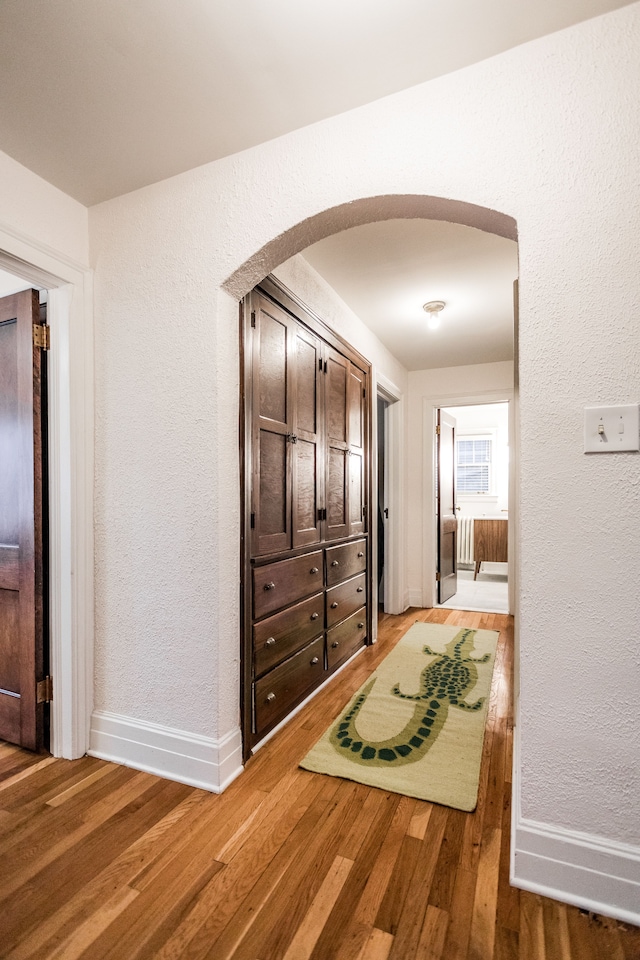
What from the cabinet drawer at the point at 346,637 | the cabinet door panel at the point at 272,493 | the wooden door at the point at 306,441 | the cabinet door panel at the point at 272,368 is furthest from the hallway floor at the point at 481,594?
the cabinet door panel at the point at 272,368

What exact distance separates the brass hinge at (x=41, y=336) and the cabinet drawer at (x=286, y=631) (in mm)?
1492

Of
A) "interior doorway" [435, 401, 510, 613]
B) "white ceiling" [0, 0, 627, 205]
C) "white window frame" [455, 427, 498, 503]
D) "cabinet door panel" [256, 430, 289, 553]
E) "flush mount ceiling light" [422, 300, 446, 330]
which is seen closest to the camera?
"white ceiling" [0, 0, 627, 205]

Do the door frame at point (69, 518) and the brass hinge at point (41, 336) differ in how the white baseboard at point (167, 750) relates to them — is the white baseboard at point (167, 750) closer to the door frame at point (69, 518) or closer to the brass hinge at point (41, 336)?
the door frame at point (69, 518)

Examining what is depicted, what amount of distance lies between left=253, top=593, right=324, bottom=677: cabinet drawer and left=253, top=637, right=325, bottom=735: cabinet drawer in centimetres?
5

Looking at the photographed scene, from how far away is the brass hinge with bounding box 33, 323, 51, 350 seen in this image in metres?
1.94

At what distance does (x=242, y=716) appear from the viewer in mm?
1883

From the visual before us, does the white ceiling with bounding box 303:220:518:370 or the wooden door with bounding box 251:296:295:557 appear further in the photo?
the white ceiling with bounding box 303:220:518:370

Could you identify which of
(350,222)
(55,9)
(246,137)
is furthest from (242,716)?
(55,9)

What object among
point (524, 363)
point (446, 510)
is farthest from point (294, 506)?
point (446, 510)

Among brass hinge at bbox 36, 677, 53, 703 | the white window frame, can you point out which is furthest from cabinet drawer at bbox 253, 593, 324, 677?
the white window frame

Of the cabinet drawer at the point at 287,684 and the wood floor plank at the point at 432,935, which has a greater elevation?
the cabinet drawer at the point at 287,684

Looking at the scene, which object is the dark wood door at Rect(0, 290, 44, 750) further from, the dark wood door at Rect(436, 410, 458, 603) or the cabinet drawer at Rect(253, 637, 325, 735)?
the dark wood door at Rect(436, 410, 458, 603)

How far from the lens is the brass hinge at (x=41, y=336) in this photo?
194 centimetres

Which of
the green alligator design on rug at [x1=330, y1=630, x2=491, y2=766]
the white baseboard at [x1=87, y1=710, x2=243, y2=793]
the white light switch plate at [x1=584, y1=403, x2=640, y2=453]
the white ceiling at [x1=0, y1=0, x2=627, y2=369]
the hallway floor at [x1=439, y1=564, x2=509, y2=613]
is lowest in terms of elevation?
the hallway floor at [x1=439, y1=564, x2=509, y2=613]
